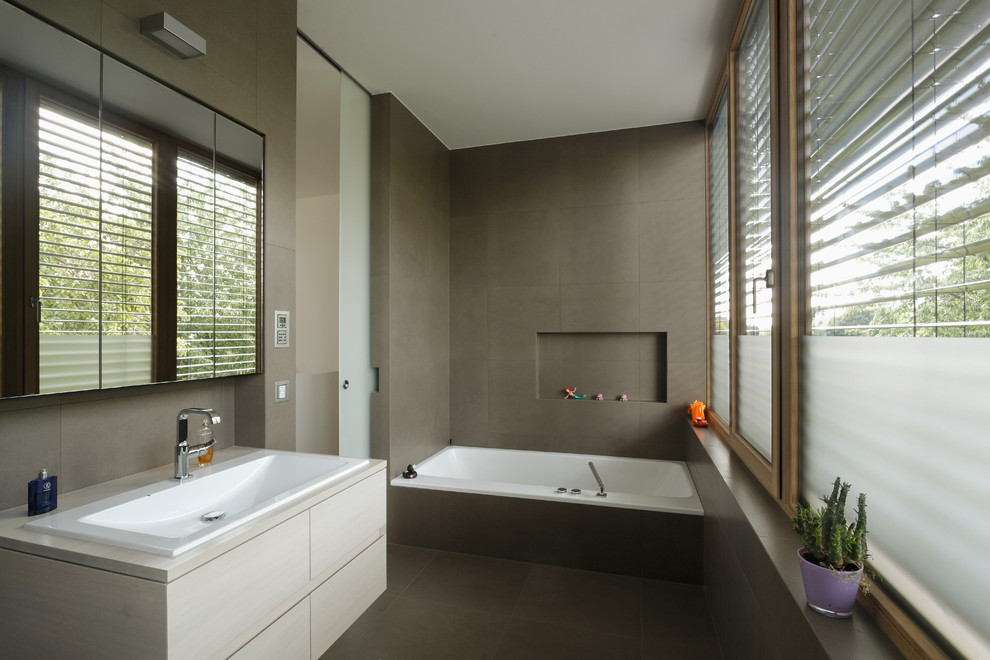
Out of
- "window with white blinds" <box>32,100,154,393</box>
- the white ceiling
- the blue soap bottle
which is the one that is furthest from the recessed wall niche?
the blue soap bottle

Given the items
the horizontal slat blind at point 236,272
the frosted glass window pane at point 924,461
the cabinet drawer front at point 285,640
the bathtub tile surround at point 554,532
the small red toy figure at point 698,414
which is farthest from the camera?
the small red toy figure at point 698,414

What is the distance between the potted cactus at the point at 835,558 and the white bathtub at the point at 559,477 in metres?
1.57

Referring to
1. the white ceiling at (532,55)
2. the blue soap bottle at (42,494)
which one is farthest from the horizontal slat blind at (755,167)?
the blue soap bottle at (42,494)

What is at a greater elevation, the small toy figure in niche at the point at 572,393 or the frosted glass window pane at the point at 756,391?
the frosted glass window pane at the point at 756,391

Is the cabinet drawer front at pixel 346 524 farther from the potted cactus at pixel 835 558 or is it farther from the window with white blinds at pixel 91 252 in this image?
the potted cactus at pixel 835 558

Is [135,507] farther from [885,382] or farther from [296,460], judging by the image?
[885,382]

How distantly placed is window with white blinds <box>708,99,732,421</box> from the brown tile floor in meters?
1.06

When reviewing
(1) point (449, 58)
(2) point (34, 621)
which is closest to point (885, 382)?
(2) point (34, 621)

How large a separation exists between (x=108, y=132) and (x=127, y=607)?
4.01 feet

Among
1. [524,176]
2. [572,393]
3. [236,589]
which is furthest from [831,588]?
[524,176]

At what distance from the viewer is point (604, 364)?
3510mm

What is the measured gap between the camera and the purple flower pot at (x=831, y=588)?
3.05 ft

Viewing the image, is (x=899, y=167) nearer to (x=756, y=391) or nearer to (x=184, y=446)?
(x=756, y=391)

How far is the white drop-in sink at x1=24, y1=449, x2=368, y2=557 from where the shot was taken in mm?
1062
